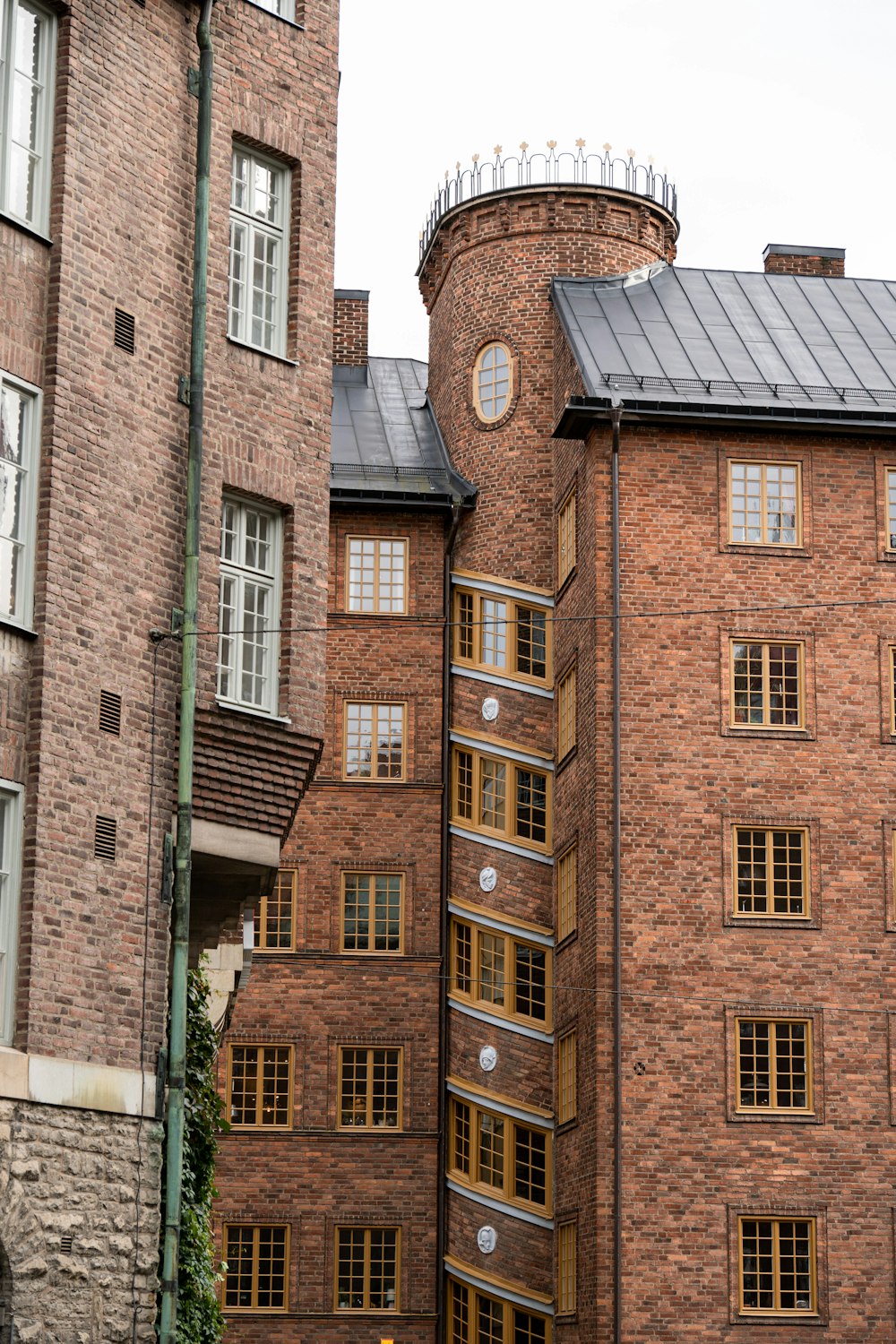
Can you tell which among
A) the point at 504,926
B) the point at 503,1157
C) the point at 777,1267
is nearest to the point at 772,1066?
the point at 777,1267

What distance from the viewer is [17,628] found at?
18.1m

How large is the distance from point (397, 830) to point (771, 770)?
8673 mm

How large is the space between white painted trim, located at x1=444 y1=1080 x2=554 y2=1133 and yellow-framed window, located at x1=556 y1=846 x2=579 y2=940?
3144 millimetres

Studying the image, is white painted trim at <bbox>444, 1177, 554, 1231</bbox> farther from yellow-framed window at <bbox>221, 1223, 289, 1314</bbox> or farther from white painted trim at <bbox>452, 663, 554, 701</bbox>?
white painted trim at <bbox>452, 663, 554, 701</bbox>

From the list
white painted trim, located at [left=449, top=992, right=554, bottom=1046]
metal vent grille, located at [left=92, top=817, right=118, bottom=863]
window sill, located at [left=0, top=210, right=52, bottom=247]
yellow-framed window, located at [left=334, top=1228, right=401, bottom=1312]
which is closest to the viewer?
window sill, located at [left=0, top=210, right=52, bottom=247]

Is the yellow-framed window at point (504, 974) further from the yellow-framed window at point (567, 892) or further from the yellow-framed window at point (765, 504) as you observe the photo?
the yellow-framed window at point (765, 504)

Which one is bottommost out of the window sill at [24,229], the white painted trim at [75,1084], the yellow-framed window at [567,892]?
the white painted trim at [75,1084]

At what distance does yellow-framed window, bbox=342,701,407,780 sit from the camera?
141ft

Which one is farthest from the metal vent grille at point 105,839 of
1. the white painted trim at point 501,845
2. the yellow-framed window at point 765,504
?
the white painted trim at point 501,845

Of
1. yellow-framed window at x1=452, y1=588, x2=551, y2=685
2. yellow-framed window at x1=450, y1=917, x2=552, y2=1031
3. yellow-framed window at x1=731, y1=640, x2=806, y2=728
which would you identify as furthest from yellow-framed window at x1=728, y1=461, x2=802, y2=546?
yellow-framed window at x1=450, y1=917, x2=552, y2=1031

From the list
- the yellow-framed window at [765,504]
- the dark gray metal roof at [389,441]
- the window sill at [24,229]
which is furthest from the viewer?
the dark gray metal roof at [389,441]

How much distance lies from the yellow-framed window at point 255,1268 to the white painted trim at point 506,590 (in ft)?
40.7

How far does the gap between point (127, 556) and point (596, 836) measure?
58.8 feet

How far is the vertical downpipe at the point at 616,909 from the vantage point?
112ft
